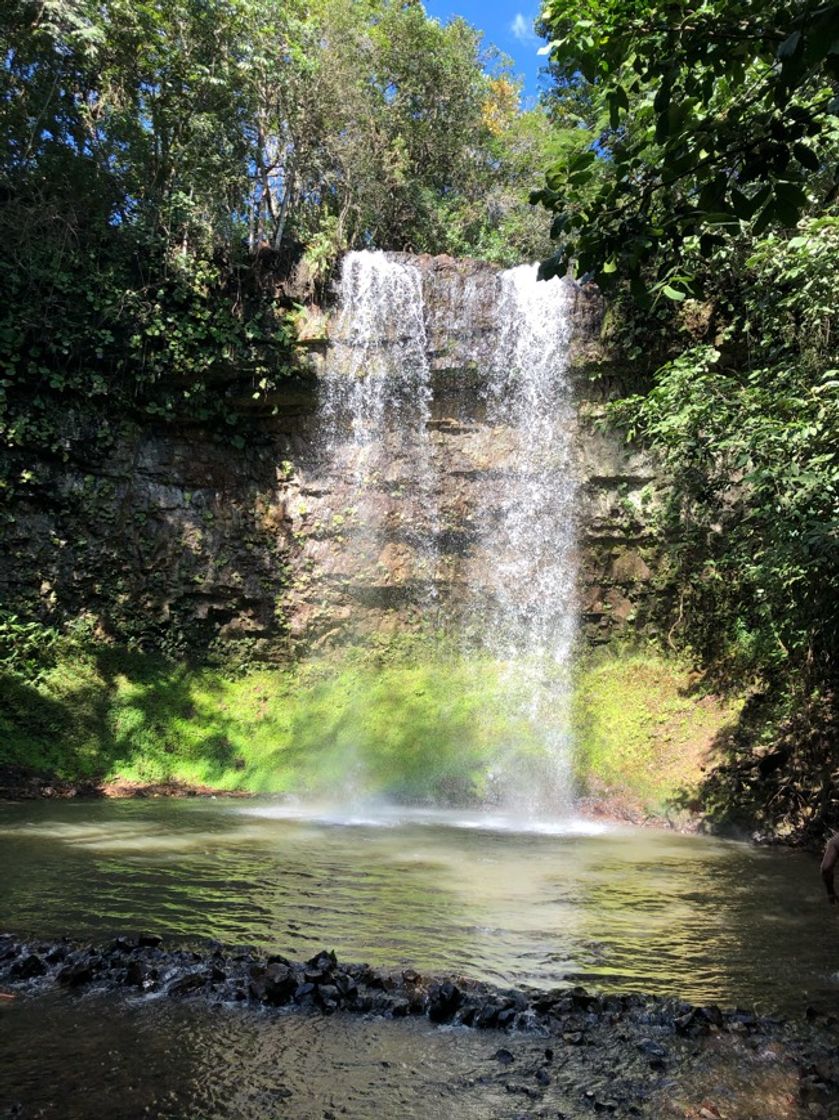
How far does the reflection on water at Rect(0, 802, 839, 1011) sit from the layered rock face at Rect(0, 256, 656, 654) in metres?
6.05

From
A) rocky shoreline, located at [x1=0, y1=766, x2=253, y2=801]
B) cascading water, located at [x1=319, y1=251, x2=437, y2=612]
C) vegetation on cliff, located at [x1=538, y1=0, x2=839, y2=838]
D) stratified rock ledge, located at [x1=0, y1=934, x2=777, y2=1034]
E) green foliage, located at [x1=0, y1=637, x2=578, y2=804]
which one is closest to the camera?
vegetation on cliff, located at [x1=538, y1=0, x2=839, y2=838]

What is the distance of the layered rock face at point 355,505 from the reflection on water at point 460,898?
605 cm

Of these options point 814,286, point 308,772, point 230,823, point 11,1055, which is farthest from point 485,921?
point 308,772

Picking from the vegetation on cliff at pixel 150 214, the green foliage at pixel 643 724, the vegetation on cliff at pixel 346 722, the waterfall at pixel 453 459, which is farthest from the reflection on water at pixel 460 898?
the vegetation on cliff at pixel 150 214

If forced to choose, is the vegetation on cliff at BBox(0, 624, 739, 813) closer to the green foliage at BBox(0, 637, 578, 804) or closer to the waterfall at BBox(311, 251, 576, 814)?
the green foliage at BBox(0, 637, 578, 804)

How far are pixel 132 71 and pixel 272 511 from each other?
331 inches

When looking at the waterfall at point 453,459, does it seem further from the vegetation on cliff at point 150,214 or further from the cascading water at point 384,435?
the vegetation on cliff at point 150,214

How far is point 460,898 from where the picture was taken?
593 cm

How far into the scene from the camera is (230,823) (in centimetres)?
950

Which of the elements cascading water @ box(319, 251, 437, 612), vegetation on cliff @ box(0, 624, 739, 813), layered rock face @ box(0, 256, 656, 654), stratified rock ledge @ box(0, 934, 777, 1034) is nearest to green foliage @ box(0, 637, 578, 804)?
vegetation on cliff @ box(0, 624, 739, 813)

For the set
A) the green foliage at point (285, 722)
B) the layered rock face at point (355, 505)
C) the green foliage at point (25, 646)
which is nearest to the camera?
the green foliage at point (285, 722)

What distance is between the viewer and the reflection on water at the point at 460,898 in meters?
4.41

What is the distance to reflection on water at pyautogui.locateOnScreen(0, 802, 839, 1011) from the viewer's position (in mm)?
4410

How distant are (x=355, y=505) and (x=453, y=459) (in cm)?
213
